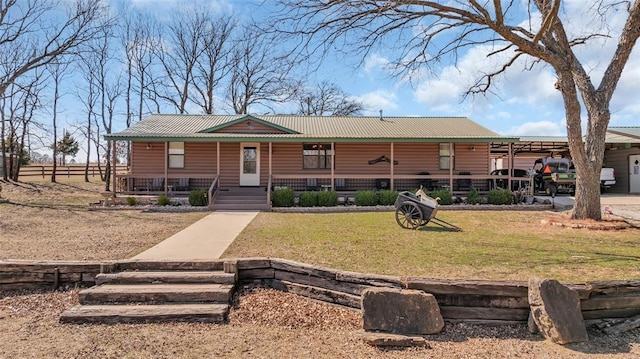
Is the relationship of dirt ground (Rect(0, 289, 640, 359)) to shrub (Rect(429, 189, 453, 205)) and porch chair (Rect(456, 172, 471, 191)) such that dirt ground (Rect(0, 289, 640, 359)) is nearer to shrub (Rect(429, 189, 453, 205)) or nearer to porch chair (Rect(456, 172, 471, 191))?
shrub (Rect(429, 189, 453, 205))

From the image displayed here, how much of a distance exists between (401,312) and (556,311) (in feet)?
5.27

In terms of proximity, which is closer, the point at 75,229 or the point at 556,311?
the point at 556,311

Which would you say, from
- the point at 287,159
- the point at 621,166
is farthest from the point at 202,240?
the point at 621,166

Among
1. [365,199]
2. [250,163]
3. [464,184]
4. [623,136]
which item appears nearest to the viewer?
[365,199]

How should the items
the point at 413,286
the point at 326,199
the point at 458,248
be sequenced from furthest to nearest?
the point at 326,199 → the point at 458,248 → the point at 413,286

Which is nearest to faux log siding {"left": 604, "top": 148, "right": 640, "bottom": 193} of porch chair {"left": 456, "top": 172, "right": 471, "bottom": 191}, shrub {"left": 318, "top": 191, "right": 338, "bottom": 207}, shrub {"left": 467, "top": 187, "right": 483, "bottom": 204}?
porch chair {"left": 456, "top": 172, "right": 471, "bottom": 191}

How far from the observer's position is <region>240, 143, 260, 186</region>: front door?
55.4 ft

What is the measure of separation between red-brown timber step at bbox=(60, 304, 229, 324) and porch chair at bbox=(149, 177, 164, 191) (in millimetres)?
12720

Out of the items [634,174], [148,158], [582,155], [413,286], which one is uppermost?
[148,158]

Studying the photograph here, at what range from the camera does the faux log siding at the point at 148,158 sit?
54.3 ft

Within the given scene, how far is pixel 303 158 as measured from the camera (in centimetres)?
1727

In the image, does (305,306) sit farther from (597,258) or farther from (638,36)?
(638,36)

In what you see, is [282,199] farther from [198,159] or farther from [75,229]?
[75,229]

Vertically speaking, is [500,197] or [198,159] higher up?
[198,159]
